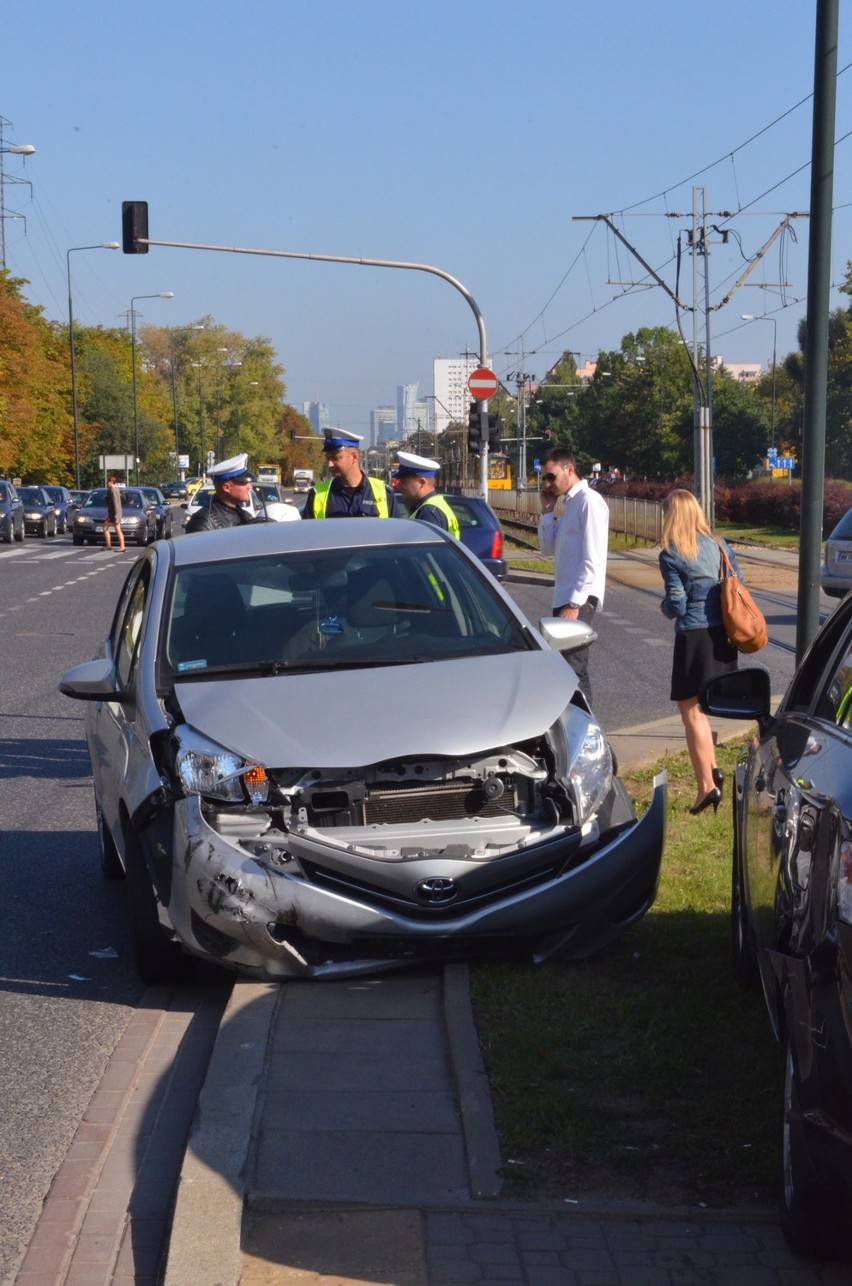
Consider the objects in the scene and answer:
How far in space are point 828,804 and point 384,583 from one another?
143 inches

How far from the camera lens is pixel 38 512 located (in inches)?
2101

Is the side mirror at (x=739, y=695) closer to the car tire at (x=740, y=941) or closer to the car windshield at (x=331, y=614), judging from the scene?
the car tire at (x=740, y=941)

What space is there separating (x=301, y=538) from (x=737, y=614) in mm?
2366

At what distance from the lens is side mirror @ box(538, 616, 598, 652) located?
6715mm

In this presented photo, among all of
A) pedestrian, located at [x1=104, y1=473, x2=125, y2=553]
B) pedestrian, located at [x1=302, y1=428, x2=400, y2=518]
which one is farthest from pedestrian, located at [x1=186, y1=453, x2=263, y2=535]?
pedestrian, located at [x1=104, y1=473, x2=125, y2=553]

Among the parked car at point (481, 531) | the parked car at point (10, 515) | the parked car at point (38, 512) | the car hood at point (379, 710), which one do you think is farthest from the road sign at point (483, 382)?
the parked car at point (38, 512)

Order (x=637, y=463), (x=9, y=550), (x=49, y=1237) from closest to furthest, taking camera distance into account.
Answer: (x=49, y=1237)
(x=9, y=550)
(x=637, y=463)

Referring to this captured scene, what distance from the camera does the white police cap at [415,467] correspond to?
925 cm

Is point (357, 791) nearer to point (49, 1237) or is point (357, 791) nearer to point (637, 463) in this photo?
point (49, 1237)

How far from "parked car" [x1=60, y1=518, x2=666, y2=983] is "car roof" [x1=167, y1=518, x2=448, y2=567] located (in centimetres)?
79

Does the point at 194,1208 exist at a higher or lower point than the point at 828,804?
lower

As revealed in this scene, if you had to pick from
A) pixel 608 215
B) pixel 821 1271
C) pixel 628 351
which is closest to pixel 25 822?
pixel 821 1271

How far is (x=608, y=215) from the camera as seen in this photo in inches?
1303

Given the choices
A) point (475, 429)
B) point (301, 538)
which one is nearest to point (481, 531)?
point (475, 429)
